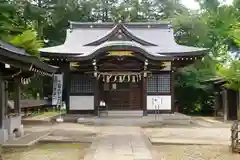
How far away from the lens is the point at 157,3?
119 feet

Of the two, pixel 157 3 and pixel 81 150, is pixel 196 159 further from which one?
pixel 157 3

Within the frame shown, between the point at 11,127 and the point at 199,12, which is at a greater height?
the point at 199,12

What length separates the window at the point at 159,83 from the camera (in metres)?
20.6

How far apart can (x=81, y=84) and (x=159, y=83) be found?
4.57 metres

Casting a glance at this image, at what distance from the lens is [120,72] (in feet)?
65.3

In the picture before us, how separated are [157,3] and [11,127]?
2748cm

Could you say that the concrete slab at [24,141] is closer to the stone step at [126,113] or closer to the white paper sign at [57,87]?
the stone step at [126,113]

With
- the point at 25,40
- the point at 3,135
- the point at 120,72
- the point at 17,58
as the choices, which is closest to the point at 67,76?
the point at 120,72

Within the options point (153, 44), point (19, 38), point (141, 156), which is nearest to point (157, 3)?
point (153, 44)

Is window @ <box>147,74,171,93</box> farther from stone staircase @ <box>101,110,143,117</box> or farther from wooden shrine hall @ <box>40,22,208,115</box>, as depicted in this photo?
stone staircase @ <box>101,110,143,117</box>

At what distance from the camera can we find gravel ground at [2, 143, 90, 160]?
875 cm

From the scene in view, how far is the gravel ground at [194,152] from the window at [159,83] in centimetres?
1004

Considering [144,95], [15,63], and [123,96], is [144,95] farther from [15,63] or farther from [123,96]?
[15,63]

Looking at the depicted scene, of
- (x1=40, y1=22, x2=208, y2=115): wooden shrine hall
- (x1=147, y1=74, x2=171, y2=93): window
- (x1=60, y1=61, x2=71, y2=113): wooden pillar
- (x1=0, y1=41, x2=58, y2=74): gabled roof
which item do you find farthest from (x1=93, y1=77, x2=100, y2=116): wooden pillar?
(x1=0, y1=41, x2=58, y2=74): gabled roof
